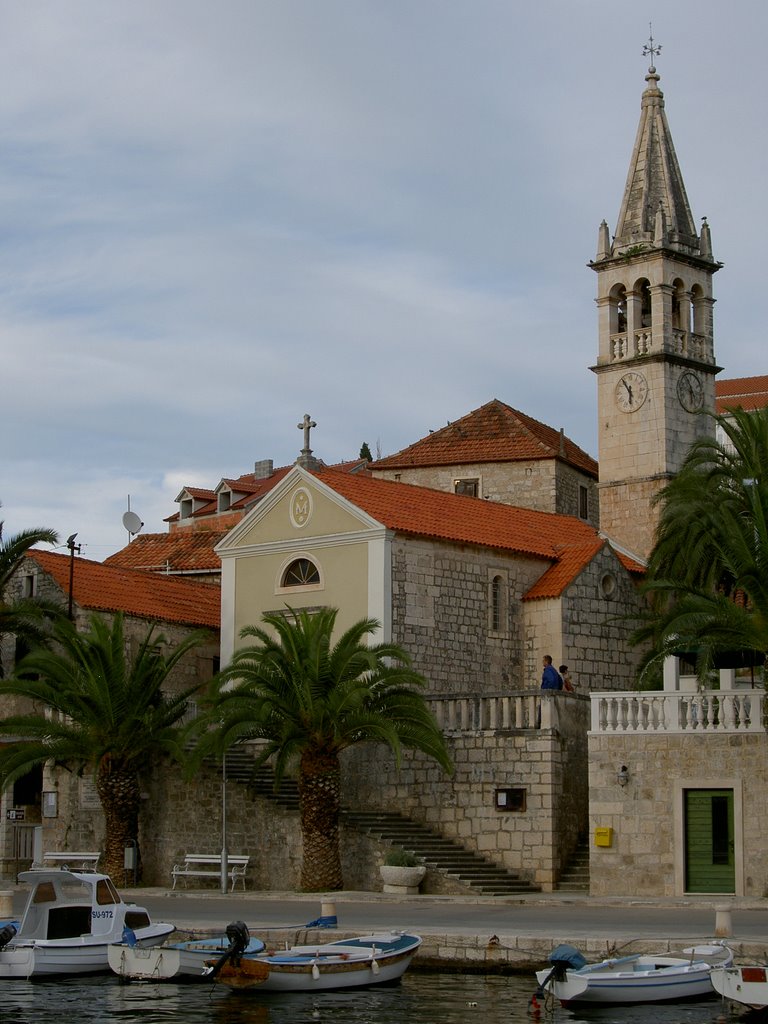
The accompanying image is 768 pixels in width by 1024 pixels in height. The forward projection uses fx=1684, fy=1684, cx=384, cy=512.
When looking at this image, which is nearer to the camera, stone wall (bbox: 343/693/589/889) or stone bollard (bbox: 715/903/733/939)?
stone bollard (bbox: 715/903/733/939)

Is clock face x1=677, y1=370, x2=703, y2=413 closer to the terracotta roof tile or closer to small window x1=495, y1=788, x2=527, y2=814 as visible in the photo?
the terracotta roof tile

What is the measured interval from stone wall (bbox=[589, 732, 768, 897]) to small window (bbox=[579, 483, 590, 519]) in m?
24.2

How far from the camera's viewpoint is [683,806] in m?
31.0

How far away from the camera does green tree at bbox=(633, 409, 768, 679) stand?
29.2m

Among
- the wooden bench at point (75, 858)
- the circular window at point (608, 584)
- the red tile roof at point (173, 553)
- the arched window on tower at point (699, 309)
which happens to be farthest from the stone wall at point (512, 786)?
the red tile roof at point (173, 553)

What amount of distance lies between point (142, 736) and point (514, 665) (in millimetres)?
9883

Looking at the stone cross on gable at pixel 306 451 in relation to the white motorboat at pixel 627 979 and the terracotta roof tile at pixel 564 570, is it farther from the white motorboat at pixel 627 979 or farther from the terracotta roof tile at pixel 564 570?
the white motorboat at pixel 627 979

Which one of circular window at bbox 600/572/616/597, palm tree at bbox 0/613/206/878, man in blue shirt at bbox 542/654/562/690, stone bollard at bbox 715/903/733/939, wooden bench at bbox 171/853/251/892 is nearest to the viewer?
stone bollard at bbox 715/903/733/939

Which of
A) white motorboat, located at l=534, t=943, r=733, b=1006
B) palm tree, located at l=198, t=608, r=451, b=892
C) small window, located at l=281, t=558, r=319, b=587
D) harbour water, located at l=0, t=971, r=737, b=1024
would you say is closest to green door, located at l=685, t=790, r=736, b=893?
palm tree, located at l=198, t=608, r=451, b=892

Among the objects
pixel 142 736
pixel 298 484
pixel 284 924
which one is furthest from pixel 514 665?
pixel 284 924

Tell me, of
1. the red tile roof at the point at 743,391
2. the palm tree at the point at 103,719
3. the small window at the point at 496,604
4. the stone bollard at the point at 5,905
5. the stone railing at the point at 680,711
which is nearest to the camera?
the stone bollard at the point at 5,905

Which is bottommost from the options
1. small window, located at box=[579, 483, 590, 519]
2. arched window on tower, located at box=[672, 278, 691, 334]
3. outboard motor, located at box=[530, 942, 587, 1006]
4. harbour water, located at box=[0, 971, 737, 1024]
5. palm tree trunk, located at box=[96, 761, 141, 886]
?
harbour water, located at box=[0, 971, 737, 1024]

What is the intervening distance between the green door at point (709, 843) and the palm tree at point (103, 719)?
10.5 m

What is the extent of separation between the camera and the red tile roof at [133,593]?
4153cm
